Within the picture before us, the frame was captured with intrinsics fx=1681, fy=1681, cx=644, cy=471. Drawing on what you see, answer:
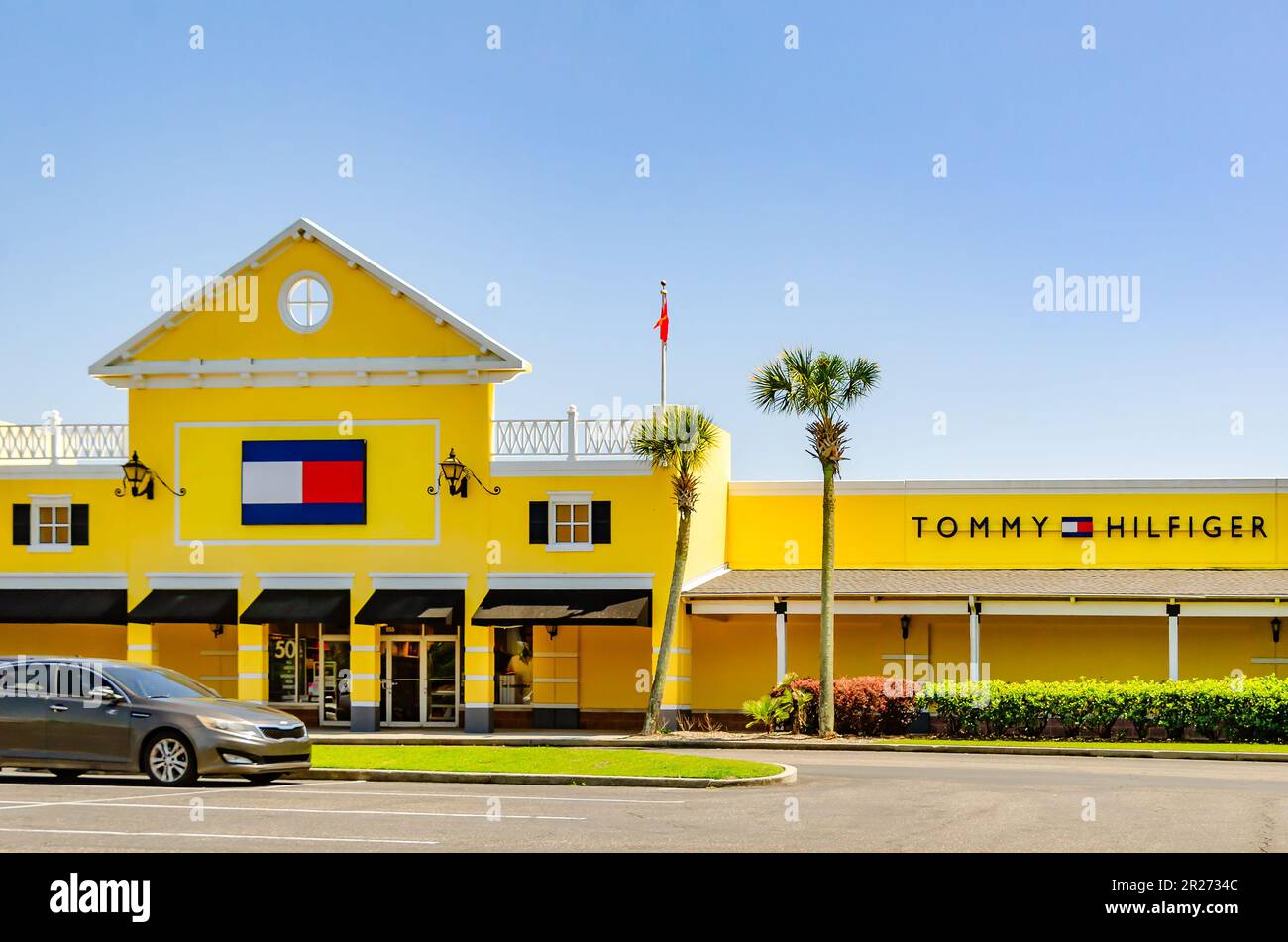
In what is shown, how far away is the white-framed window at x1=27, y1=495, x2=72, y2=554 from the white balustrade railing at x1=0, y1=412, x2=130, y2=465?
870 mm

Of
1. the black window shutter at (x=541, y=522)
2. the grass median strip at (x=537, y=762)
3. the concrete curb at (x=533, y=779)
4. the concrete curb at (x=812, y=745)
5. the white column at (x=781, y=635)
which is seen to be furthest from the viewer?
the black window shutter at (x=541, y=522)

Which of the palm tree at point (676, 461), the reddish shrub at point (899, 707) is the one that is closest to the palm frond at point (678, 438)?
the palm tree at point (676, 461)

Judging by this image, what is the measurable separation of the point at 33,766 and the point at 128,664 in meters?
1.54

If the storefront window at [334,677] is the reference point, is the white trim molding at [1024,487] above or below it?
above

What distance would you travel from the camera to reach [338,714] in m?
36.5

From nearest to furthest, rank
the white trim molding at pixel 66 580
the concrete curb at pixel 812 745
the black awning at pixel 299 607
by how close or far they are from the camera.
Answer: the concrete curb at pixel 812 745 < the black awning at pixel 299 607 < the white trim molding at pixel 66 580

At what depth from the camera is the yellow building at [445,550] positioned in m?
35.2

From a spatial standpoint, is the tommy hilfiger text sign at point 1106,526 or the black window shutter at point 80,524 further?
the tommy hilfiger text sign at point 1106,526

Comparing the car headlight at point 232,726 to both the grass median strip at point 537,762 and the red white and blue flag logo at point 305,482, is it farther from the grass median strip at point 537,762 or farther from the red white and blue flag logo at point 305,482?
the red white and blue flag logo at point 305,482

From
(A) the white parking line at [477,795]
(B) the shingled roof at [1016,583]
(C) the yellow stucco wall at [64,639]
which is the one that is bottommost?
(A) the white parking line at [477,795]

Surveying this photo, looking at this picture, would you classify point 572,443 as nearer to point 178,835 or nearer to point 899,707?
point 899,707

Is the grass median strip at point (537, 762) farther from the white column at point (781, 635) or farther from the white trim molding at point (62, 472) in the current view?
the white trim molding at point (62, 472)

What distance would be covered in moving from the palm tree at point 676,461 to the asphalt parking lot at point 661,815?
10.8 metres
